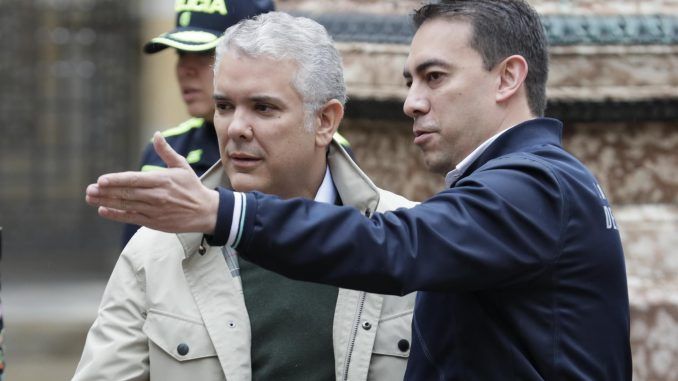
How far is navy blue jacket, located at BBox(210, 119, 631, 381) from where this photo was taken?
7.88 ft

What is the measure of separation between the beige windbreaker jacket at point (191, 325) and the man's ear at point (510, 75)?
0.50 meters

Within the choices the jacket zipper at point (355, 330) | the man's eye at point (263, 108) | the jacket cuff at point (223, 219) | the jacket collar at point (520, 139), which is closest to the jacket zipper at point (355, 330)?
the jacket zipper at point (355, 330)

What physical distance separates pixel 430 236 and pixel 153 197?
1.63ft

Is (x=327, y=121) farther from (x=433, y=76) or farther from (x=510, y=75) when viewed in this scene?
(x=510, y=75)

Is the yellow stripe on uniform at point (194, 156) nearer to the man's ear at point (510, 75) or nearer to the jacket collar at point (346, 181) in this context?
the jacket collar at point (346, 181)

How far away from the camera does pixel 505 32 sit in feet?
9.50

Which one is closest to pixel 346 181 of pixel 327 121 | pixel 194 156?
pixel 327 121

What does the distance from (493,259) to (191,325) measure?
0.76m

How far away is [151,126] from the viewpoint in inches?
498

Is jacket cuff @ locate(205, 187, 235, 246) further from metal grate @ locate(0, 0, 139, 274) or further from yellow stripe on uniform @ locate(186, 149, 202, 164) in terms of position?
metal grate @ locate(0, 0, 139, 274)

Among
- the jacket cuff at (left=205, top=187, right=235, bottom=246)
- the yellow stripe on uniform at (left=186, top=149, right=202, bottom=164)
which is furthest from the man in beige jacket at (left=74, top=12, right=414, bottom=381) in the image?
the yellow stripe on uniform at (left=186, top=149, right=202, bottom=164)

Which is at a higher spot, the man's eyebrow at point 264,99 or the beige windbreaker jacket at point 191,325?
the man's eyebrow at point 264,99

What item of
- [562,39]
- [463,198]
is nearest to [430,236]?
[463,198]

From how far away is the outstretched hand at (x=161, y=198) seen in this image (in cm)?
228
